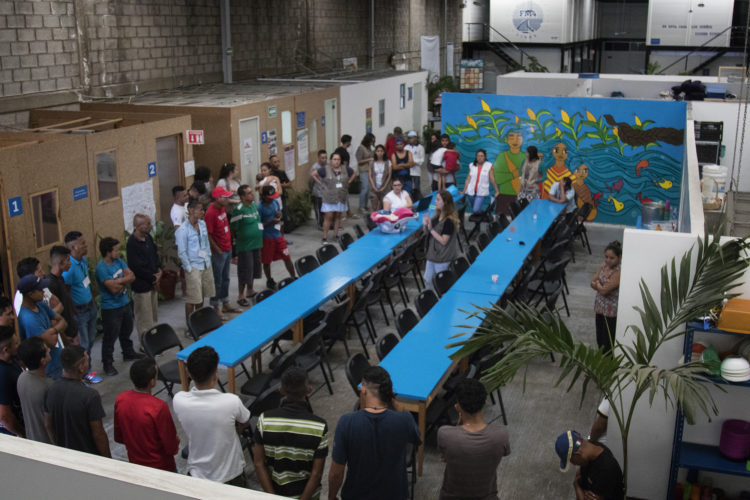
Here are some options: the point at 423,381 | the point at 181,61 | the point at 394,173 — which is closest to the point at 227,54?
the point at 181,61

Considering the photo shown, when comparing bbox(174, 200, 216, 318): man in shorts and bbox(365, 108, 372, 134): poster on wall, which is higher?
bbox(365, 108, 372, 134): poster on wall

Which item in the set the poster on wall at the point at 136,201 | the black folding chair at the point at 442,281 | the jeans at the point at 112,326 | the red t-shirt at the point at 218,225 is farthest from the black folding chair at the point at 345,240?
the jeans at the point at 112,326

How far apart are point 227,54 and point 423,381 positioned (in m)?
11.5

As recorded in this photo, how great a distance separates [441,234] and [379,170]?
4326 millimetres

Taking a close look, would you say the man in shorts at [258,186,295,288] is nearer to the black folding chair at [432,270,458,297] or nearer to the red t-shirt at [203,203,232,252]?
the red t-shirt at [203,203,232,252]

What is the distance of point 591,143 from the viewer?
42.9ft

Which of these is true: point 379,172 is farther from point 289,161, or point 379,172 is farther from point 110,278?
point 110,278

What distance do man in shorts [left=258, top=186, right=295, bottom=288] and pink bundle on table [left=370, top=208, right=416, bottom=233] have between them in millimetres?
1280

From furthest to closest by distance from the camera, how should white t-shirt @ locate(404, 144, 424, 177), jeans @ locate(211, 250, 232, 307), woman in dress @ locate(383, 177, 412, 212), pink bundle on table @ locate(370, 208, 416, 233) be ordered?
white t-shirt @ locate(404, 144, 424, 177)
woman in dress @ locate(383, 177, 412, 212)
pink bundle on table @ locate(370, 208, 416, 233)
jeans @ locate(211, 250, 232, 307)

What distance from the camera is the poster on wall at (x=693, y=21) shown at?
26.5m

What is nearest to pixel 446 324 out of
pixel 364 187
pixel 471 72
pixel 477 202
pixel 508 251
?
pixel 508 251

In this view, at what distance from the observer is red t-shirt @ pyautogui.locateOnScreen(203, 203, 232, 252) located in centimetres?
837

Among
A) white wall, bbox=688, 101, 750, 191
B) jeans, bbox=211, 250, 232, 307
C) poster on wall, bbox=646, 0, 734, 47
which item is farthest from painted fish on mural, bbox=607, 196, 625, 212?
poster on wall, bbox=646, 0, 734, 47

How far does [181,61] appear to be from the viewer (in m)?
14.1
